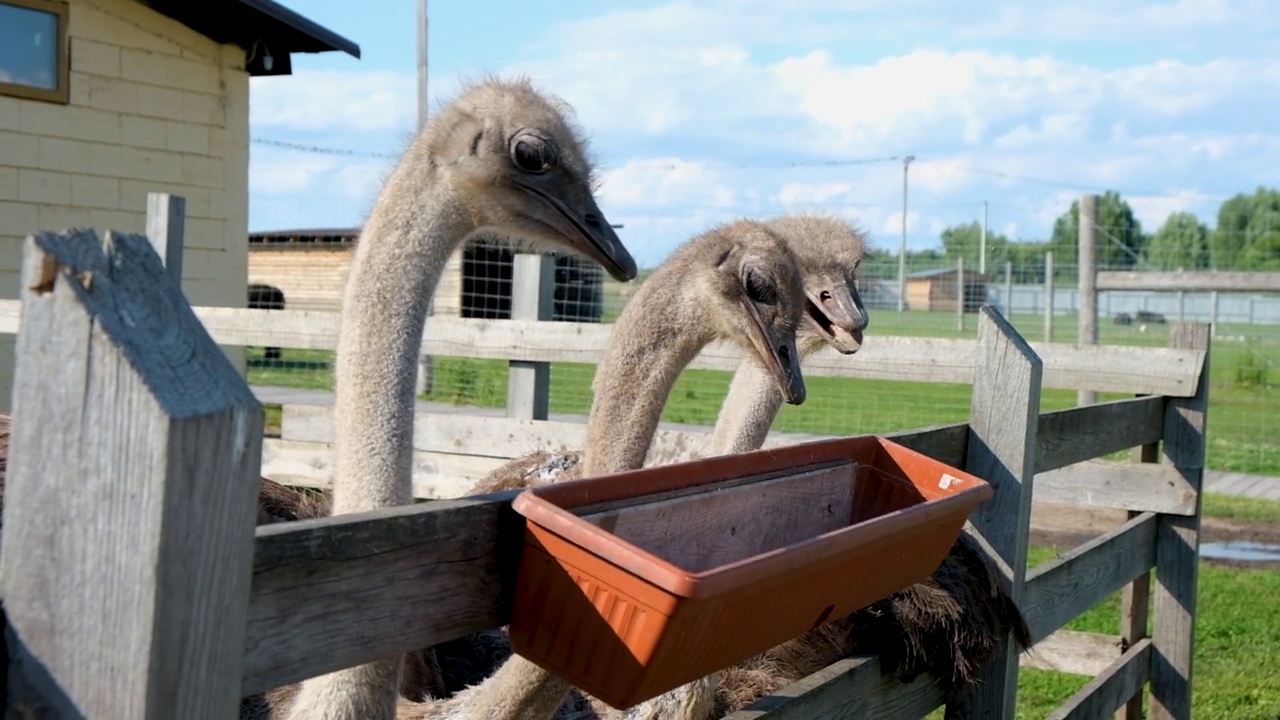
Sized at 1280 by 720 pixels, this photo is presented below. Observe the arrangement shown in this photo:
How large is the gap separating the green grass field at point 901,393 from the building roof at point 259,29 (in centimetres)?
257

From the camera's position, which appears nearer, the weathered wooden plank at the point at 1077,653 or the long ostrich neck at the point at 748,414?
the long ostrich neck at the point at 748,414

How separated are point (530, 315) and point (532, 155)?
293cm

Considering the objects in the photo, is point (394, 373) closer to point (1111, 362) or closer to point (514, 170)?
point (514, 170)

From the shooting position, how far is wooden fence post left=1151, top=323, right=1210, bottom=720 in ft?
17.1

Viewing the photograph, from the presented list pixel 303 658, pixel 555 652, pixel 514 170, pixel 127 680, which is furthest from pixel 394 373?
pixel 127 680

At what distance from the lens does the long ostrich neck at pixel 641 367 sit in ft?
9.98

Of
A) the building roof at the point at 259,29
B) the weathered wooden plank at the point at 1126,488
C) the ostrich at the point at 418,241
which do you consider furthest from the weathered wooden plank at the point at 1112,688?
the building roof at the point at 259,29

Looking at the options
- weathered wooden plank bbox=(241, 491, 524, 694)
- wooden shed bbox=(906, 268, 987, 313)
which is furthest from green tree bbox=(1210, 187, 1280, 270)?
weathered wooden plank bbox=(241, 491, 524, 694)

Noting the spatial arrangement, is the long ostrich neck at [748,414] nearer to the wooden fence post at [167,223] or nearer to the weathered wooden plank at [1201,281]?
the wooden fence post at [167,223]

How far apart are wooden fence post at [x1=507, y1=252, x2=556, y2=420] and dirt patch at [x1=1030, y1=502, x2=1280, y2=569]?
3544 millimetres

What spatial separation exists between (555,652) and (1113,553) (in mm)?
3445

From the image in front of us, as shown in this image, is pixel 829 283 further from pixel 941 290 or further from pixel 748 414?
pixel 941 290

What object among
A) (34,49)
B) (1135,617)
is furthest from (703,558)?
(34,49)

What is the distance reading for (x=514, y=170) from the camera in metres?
2.70
